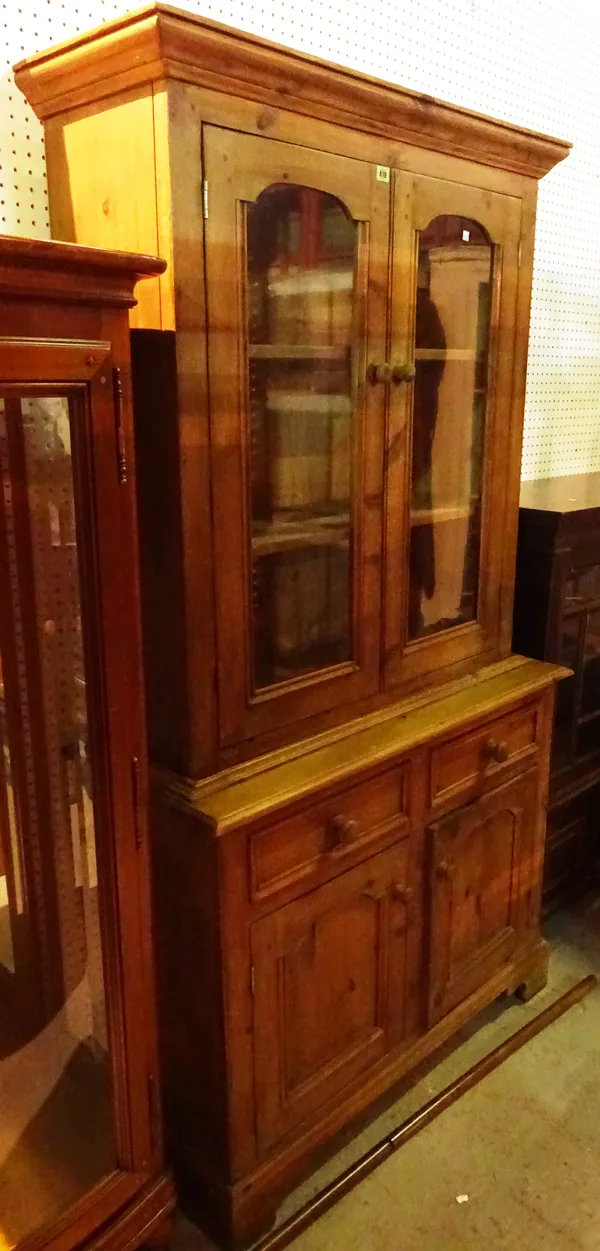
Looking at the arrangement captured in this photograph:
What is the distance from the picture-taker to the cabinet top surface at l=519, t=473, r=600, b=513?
215 centimetres

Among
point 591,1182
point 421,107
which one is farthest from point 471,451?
point 591,1182

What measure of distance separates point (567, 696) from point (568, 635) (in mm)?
175

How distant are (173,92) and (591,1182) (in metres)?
1.95

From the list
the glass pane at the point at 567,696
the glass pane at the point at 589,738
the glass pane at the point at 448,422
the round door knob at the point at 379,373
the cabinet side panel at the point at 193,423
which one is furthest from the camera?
the glass pane at the point at 589,738

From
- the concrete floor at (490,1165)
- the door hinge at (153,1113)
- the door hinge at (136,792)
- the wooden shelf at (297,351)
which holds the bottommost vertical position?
the concrete floor at (490,1165)

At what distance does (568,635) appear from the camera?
2275 millimetres

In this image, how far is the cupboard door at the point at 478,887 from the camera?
1.89 metres

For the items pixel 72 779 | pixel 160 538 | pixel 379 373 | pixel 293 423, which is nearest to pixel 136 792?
pixel 72 779

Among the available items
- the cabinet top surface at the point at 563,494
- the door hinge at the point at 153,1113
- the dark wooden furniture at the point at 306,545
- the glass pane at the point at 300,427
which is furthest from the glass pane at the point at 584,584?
the door hinge at the point at 153,1113

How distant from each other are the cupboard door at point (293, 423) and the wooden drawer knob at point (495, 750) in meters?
0.36

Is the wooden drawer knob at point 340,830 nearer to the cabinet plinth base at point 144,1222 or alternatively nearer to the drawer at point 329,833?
the drawer at point 329,833

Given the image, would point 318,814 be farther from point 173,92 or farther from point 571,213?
point 571,213

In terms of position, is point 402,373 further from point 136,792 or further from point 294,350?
point 136,792

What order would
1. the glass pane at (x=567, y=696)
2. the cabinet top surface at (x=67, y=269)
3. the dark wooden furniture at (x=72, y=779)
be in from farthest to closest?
1. the glass pane at (x=567, y=696)
2. the dark wooden furniture at (x=72, y=779)
3. the cabinet top surface at (x=67, y=269)
